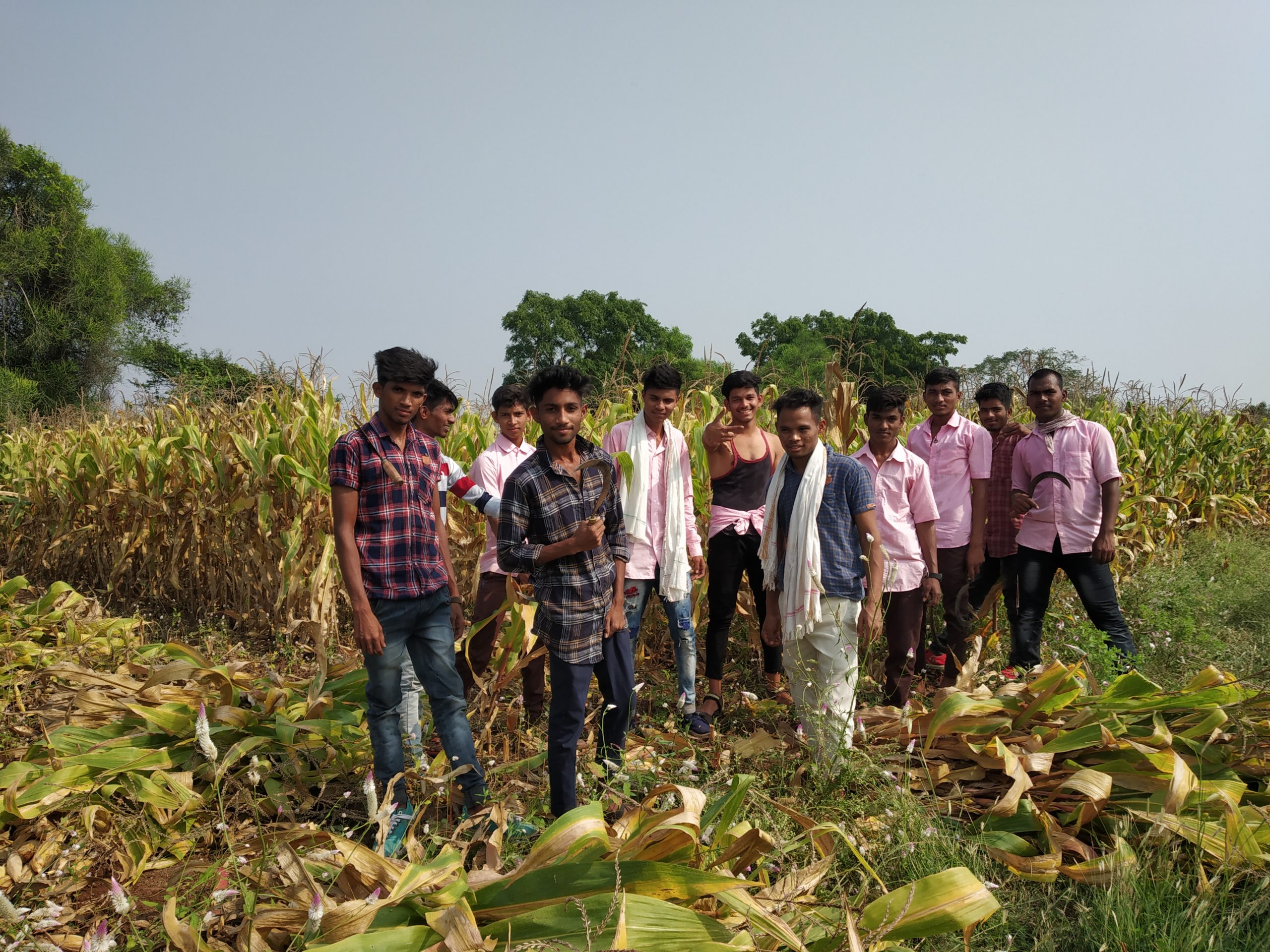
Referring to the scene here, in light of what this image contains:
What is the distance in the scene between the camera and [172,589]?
20.8 ft

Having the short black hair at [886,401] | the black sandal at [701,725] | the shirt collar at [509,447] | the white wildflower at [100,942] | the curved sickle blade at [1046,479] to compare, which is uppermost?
the short black hair at [886,401]

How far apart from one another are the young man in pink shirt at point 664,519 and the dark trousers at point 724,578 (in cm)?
14

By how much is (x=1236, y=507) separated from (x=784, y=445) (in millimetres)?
8774

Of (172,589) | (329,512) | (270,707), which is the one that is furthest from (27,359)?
(270,707)

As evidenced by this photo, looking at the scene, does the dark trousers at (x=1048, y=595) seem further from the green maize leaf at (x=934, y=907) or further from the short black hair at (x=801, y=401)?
the green maize leaf at (x=934, y=907)

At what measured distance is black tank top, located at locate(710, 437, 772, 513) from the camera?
12.6 ft

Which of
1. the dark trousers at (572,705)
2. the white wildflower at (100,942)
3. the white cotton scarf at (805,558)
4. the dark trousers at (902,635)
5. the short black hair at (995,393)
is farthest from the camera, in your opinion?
the short black hair at (995,393)

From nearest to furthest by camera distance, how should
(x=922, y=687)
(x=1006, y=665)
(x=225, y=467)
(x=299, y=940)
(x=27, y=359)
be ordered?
(x=299, y=940) < (x=922, y=687) < (x=1006, y=665) < (x=225, y=467) < (x=27, y=359)

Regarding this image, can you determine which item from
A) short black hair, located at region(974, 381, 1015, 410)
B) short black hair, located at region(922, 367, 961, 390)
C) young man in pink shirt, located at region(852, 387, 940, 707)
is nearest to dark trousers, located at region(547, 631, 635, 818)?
young man in pink shirt, located at region(852, 387, 940, 707)

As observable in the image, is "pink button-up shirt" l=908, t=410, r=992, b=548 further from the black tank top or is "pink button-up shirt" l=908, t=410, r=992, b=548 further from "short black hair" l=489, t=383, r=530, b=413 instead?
"short black hair" l=489, t=383, r=530, b=413

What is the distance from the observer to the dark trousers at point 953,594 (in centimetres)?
417

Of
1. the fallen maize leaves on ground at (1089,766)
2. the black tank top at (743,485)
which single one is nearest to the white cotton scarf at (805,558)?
the fallen maize leaves on ground at (1089,766)

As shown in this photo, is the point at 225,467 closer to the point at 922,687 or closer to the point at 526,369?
the point at 526,369

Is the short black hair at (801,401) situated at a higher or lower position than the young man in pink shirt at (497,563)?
higher
